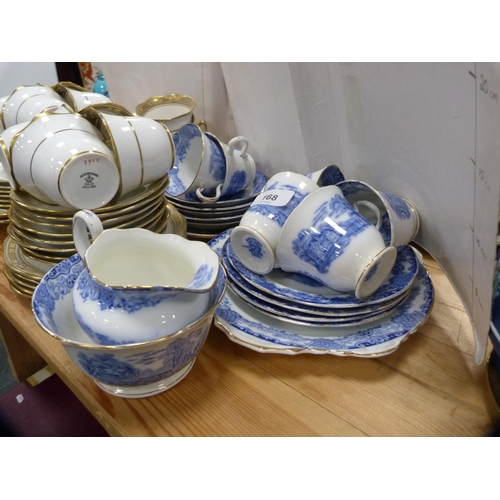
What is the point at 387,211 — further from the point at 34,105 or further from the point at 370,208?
the point at 34,105

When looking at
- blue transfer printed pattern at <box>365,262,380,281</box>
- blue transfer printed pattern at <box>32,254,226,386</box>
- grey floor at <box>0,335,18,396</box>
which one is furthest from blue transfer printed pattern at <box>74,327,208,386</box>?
grey floor at <box>0,335,18,396</box>

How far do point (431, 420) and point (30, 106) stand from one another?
83 cm

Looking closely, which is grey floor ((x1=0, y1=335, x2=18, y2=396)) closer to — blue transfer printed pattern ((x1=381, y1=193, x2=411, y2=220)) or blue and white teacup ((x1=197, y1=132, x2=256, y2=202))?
blue and white teacup ((x1=197, y1=132, x2=256, y2=202))

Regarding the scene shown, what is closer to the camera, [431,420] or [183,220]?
[431,420]

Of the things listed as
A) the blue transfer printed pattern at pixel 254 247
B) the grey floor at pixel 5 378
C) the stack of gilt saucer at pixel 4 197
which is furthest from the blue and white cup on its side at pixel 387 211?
the grey floor at pixel 5 378

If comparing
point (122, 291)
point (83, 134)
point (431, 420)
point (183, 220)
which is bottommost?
point (431, 420)

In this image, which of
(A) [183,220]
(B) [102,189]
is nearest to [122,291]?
(B) [102,189]

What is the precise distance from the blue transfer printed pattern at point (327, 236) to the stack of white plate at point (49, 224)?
0.25m

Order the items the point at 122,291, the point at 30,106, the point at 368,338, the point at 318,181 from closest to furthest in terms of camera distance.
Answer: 1. the point at 122,291
2. the point at 368,338
3. the point at 318,181
4. the point at 30,106

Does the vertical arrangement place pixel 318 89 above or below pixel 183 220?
above

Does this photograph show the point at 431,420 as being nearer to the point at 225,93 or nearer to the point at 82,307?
the point at 82,307

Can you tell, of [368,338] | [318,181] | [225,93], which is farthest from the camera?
[225,93]

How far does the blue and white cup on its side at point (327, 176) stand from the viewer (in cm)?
76

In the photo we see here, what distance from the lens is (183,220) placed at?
857mm
